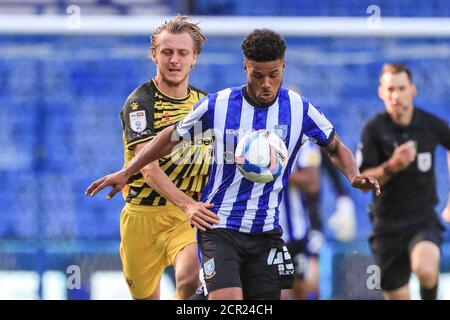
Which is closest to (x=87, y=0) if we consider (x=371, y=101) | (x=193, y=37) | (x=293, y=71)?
(x=293, y=71)

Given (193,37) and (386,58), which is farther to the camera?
(386,58)

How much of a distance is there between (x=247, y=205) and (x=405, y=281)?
3178 millimetres

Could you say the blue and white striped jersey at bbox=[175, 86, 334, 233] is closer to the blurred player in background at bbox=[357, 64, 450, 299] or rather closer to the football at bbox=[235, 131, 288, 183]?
the football at bbox=[235, 131, 288, 183]

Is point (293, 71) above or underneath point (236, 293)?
above

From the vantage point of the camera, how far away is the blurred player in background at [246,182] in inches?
228

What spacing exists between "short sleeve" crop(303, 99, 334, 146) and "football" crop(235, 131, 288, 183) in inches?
7.9

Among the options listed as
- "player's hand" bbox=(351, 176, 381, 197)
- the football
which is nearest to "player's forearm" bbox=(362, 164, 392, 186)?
"player's hand" bbox=(351, 176, 381, 197)

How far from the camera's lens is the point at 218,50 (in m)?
10.4

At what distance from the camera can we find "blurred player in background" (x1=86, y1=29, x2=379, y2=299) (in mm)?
5785

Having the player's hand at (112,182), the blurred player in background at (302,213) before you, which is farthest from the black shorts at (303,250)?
the player's hand at (112,182)

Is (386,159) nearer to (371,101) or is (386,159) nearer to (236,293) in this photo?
(371,101)

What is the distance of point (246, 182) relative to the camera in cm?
586
